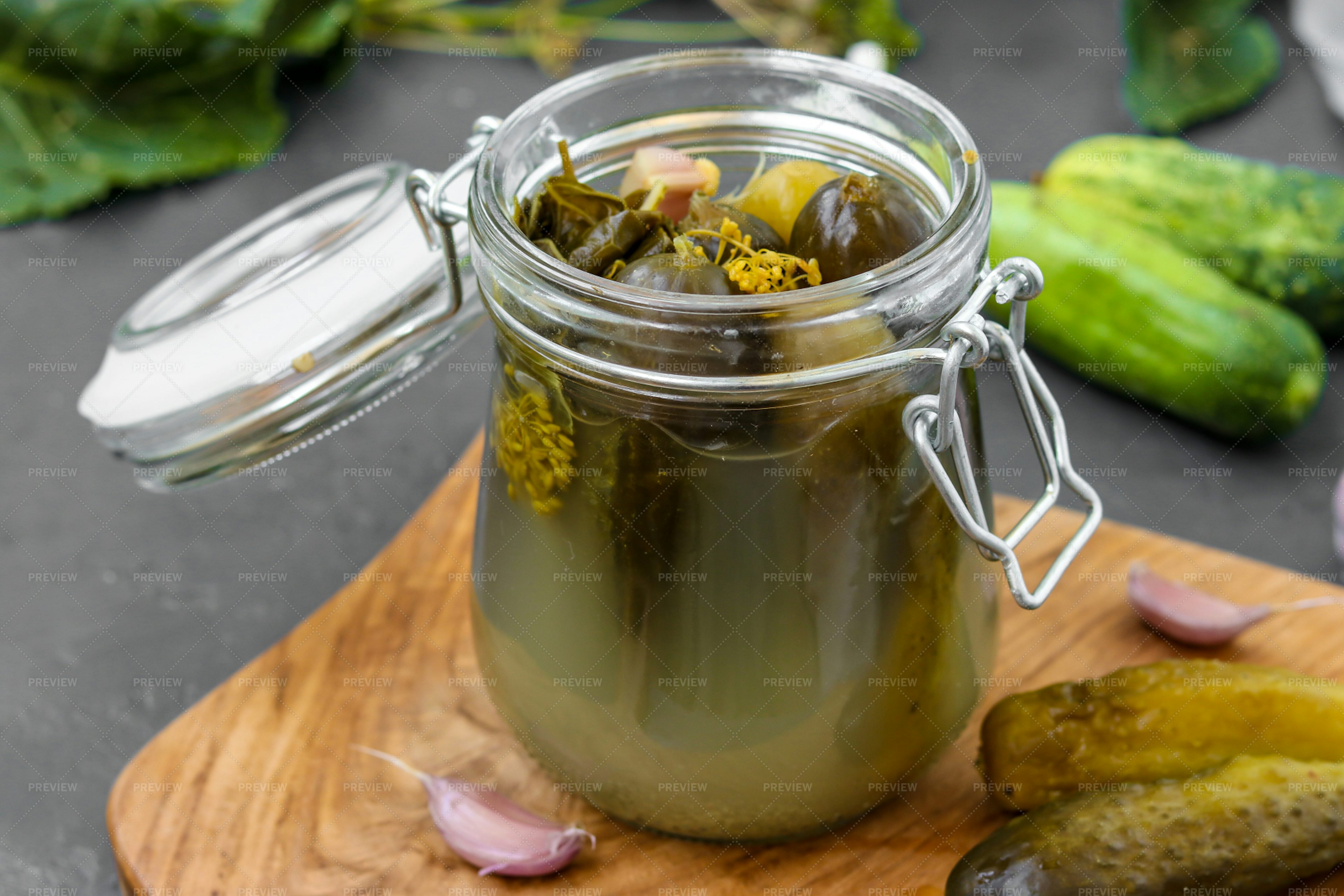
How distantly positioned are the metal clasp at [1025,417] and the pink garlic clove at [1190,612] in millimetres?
322

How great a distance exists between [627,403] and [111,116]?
1749 mm

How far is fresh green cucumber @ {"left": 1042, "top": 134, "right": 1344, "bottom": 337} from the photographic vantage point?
1.70 m

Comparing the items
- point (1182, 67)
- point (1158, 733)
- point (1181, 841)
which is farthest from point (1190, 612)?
point (1182, 67)

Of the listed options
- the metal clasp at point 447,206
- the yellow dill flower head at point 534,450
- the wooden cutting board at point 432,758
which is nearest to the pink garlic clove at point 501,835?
the wooden cutting board at point 432,758

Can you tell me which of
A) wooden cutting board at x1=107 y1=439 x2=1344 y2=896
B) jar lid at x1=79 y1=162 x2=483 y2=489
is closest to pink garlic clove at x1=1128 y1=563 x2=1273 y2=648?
wooden cutting board at x1=107 y1=439 x2=1344 y2=896

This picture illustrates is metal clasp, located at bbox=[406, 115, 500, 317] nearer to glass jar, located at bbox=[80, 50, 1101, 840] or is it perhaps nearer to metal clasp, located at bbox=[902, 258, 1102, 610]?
glass jar, located at bbox=[80, 50, 1101, 840]

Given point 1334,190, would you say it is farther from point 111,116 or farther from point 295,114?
point 111,116

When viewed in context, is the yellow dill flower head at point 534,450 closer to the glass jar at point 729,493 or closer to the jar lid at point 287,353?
the glass jar at point 729,493

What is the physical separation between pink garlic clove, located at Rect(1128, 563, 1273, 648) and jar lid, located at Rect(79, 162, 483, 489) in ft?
2.36

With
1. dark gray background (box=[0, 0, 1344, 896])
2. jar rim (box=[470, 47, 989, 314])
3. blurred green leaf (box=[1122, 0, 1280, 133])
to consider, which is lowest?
dark gray background (box=[0, 0, 1344, 896])

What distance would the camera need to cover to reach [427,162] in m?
2.14

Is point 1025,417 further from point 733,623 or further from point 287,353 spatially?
point 287,353

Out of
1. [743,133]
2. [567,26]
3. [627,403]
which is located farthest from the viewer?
[567,26]

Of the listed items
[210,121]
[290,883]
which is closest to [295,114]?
[210,121]
